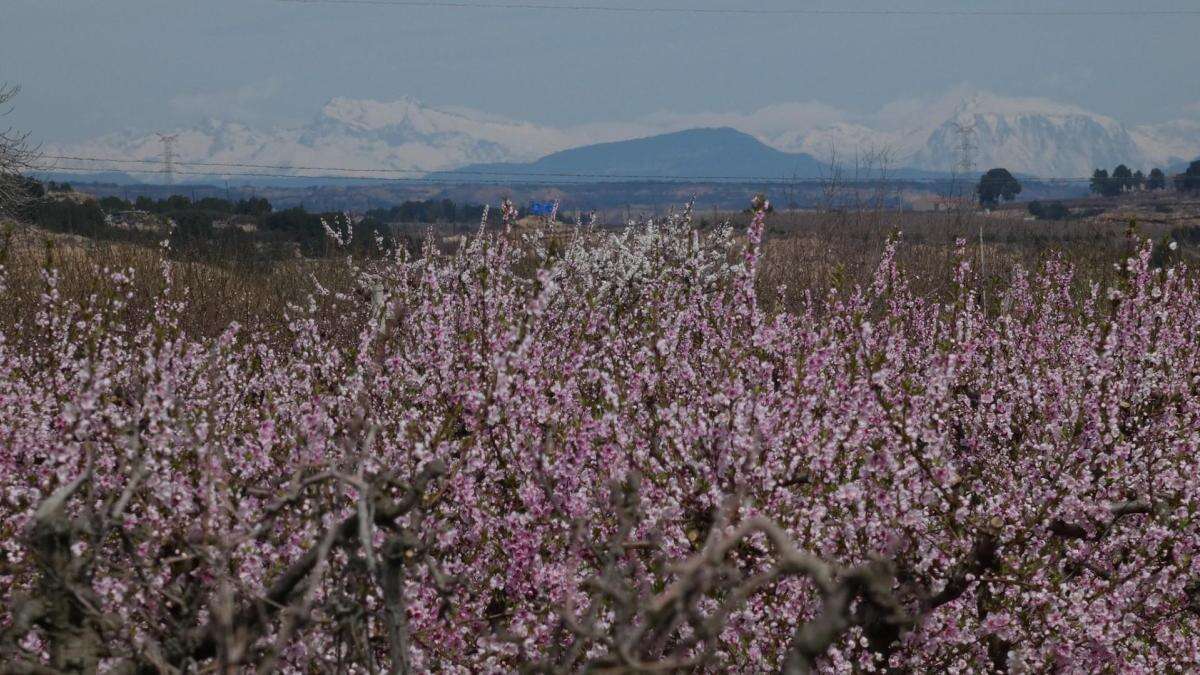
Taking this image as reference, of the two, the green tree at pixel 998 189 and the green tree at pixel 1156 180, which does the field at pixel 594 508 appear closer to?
the green tree at pixel 998 189

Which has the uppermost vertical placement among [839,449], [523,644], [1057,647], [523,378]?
[523,378]

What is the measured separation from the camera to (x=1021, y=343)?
8.42m

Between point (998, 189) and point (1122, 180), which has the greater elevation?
point (1122, 180)

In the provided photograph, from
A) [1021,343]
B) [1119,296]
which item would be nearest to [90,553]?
[1119,296]

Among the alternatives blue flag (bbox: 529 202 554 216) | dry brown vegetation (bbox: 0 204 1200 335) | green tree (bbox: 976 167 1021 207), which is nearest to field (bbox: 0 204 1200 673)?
dry brown vegetation (bbox: 0 204 1200 335)

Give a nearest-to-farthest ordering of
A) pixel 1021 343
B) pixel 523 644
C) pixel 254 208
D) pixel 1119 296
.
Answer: pixel 523 644, pixel 1119 296, pixel 1021 343, pixel 254 208

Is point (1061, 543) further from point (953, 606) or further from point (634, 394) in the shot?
point (634, 394)

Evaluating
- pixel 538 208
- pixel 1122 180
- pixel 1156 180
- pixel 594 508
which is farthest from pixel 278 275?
pixel 1156 180

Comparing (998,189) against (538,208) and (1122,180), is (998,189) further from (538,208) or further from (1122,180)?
(538,208)

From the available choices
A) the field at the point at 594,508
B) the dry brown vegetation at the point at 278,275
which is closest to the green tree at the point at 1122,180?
the dry brown vegetation at the point at 278,275

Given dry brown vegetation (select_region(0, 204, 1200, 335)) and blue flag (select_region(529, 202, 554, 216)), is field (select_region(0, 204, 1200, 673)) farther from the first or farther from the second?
blue flag (select_region(529, 202, 554, 216))

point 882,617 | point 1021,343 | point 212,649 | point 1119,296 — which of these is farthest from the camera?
Result: point 1021,343

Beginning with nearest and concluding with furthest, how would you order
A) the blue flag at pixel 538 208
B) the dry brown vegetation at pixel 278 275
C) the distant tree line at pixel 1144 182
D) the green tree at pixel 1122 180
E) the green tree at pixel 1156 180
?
the dry brown vegetation at pixel 278 275, the blue flag at pixel 538 208, the distant tree line at pixel 1144 182, the green tree at pixel 1122 180, the green tree at pixel 1156 180

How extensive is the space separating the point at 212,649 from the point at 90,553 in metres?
0.73
